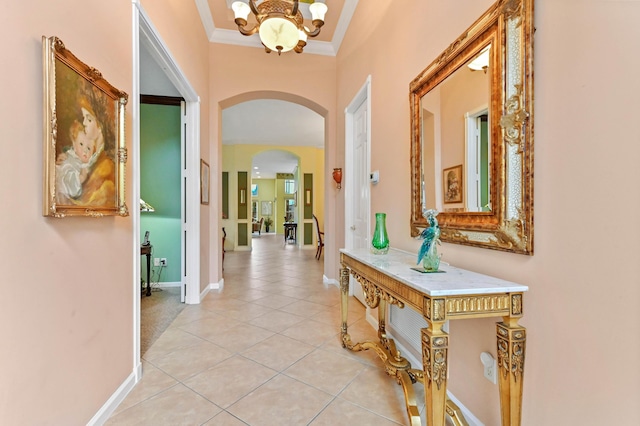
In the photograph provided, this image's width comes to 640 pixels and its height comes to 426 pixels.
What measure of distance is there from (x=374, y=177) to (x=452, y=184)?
1.18 metres

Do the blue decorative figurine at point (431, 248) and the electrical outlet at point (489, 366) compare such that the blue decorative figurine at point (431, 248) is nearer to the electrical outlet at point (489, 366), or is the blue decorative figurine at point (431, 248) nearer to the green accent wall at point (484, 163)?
the green accent wall at point (484, 163)

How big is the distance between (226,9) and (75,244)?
11.0ft

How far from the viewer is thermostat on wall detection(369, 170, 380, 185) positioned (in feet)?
8.89

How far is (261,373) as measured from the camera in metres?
1.95

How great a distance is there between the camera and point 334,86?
14.1ft

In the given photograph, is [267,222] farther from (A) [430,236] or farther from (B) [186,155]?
(A) [430,236]

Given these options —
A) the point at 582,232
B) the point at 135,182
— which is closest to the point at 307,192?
the point at 135,182

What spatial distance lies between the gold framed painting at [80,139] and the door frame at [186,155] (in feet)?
0.79

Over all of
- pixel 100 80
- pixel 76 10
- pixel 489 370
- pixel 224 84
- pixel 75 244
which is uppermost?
pixel 224 84

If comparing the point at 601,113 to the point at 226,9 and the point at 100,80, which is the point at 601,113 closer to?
the point at 100,80

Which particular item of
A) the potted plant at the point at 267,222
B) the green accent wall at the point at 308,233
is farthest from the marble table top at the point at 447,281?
the potted plant at the point at 267,222

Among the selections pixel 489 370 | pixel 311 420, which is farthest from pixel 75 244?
pixel 489 370

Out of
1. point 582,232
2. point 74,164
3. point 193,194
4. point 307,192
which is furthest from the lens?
point 307,192

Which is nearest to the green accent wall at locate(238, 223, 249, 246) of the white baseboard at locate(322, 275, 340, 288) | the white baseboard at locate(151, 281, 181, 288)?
the white baseboard at locate(151, 281, 181, 288)
